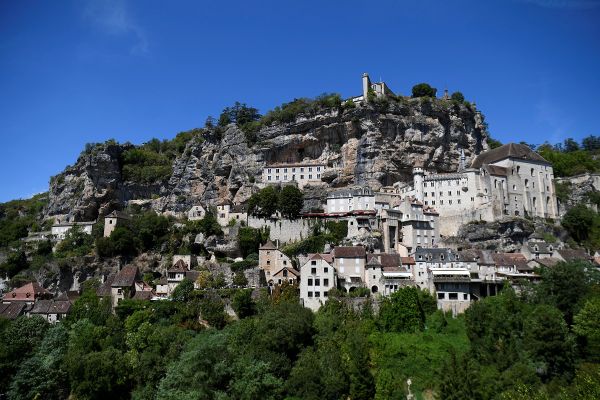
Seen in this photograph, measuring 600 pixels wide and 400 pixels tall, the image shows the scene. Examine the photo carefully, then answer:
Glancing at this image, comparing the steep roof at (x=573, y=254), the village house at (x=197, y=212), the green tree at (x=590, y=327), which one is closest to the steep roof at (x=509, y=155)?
the steep roof at (x=573, y=254)

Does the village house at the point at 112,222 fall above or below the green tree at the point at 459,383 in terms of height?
above

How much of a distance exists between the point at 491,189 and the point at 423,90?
1997cm

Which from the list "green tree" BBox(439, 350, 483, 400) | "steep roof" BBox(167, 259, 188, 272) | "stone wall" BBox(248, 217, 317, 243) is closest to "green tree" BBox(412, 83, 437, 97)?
"stone wall" BBox(248, 217, 317, 243)

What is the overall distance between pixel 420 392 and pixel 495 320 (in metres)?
7.93

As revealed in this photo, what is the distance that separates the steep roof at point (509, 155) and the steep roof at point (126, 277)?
144ft

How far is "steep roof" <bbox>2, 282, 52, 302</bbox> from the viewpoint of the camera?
5300cm

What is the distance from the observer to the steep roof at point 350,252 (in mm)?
46438

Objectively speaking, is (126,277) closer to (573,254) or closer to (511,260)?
(511,260)

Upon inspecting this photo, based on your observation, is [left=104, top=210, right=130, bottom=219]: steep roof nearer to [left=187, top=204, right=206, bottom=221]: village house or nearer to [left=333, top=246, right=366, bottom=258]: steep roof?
[left=187, top=204, right=206, bottom=221]: village house

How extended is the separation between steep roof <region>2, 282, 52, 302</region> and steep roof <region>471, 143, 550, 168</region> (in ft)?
179

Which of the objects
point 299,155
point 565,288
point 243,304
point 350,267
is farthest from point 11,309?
point 565,288

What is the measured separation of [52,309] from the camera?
165ft

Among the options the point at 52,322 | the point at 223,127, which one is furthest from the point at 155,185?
the point at 52,322

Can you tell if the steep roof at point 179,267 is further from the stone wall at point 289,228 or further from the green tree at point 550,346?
the green tree at point 550,346
